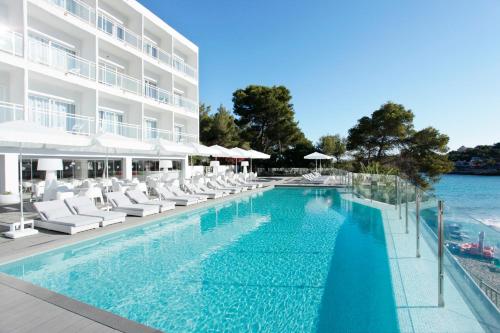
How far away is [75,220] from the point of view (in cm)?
766

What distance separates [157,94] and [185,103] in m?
3.53

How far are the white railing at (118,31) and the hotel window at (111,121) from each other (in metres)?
4.33

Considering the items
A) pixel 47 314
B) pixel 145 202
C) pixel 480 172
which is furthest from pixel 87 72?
pixel 480 172

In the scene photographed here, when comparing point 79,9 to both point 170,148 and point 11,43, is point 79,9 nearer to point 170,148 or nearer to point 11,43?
point 11,43

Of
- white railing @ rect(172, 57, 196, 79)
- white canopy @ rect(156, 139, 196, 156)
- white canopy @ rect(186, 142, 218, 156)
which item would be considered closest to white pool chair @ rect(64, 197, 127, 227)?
white canopy @ rect(156, 139, 196, 156)

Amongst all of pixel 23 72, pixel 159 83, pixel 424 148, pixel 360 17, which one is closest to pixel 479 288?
pixel 23 72

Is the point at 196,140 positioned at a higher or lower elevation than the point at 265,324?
higher

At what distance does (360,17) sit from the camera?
17.8 metres

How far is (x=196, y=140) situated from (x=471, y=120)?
1042 inches

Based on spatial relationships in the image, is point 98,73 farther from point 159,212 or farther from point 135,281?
point 135,281

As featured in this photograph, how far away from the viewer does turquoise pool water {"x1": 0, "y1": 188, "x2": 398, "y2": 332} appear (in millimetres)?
4227

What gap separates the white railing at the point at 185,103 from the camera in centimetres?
2389

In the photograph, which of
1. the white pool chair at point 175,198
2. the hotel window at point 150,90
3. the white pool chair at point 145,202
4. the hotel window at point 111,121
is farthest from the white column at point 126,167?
the white pool chair at point 145,202

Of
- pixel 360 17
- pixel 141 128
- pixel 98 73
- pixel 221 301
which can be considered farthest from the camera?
pixel 141 128
